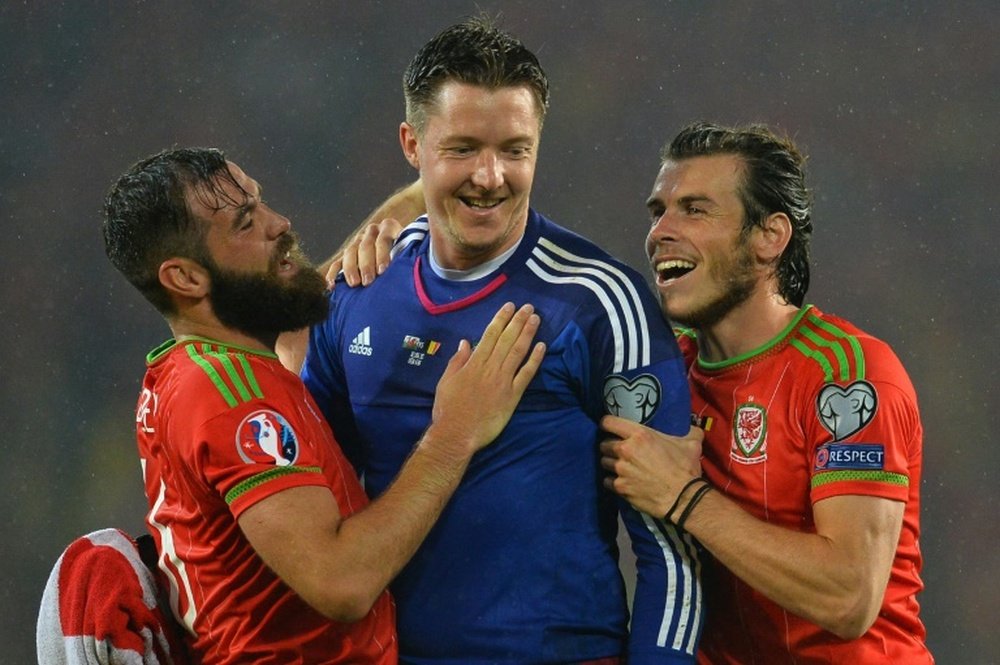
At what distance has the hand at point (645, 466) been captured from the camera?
2582mm

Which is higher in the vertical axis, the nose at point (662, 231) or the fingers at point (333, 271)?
the nose at point (662, 231)

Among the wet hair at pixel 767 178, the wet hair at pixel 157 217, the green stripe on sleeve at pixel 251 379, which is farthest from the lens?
the wet hair at pixel 767 178

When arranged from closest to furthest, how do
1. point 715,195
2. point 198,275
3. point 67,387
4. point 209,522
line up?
point 209,522
point 198,275
point 715,195
point 67,387

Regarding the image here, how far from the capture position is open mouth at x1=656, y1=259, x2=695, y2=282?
3008 millimetres

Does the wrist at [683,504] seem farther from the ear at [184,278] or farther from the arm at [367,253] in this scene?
the ear at [184,278]

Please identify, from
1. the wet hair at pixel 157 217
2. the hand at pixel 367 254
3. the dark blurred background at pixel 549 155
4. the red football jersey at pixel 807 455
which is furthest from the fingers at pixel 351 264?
the dark blurred background at pixel 549 155

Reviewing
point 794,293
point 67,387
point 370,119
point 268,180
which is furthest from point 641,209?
point 794,293

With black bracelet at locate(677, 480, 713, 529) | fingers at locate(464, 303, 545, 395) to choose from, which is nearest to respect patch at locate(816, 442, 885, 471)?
black bracelet at locate(677, 480, 713, 529)

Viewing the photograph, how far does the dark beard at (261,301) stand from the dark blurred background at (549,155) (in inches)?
137

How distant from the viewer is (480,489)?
2641 millimetres

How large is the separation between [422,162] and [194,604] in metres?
0.97

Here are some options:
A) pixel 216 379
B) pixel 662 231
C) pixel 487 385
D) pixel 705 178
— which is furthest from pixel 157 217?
pixel 705 178

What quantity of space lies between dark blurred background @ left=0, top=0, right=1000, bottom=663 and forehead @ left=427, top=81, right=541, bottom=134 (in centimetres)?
351

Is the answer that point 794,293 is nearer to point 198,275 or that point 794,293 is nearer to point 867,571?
point 867,571
